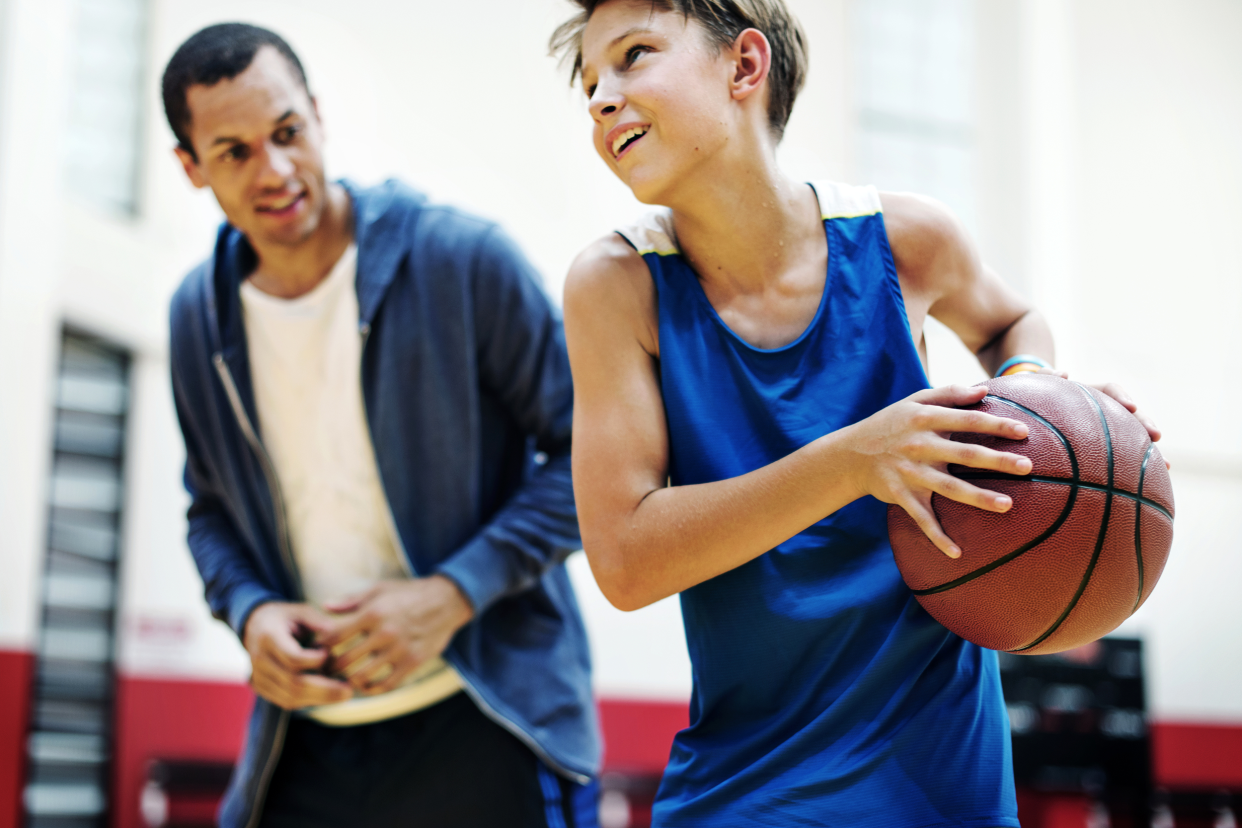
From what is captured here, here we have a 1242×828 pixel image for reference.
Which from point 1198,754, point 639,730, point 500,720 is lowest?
point 1198,754

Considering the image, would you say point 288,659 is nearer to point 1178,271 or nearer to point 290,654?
point 290,654

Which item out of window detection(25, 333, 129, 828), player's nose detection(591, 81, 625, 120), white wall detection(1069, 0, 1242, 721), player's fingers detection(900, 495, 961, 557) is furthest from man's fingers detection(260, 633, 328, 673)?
white wall detection(1069, 0, 1242, 721)

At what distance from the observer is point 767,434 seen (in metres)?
1.63

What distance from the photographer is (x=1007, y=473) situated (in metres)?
1.40

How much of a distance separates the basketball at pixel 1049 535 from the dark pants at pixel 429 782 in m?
1.08

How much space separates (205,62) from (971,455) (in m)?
1.89

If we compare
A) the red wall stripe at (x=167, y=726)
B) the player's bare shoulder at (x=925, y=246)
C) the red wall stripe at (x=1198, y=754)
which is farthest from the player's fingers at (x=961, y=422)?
the red wall stripe at (x=1198, y=754)

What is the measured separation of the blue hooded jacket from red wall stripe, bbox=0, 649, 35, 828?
2802mm

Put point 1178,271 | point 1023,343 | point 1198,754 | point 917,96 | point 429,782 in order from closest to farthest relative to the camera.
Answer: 1. point 1023,343
2. point 429,782
3. point 1198,754
4. point 1178,271
5. point 917,96

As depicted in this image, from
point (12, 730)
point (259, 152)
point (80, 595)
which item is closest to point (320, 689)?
point (259, 152)

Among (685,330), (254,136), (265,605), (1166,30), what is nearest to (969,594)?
(685,330)

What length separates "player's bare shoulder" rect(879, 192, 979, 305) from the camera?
1.77 metres

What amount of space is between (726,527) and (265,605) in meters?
1.24

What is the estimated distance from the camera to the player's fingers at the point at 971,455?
131 centimetres
